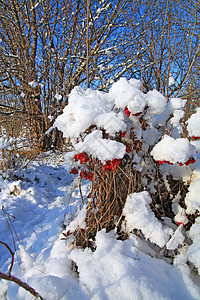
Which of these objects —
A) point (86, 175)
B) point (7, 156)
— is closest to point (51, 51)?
point (7, 156)

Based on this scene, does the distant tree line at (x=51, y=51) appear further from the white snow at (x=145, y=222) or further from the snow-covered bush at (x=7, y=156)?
the white snow at (x=145, y=222)

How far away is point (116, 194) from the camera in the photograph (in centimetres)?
151

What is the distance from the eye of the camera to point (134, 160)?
150cm

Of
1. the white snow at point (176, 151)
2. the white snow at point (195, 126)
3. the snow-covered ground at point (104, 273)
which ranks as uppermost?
the white snow at point (195, 126)

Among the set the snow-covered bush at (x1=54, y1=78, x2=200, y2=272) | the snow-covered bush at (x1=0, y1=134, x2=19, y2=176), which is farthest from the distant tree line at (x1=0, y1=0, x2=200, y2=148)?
the snow-covered bush at (x1=54, y1=78, x2=200, y2=272)

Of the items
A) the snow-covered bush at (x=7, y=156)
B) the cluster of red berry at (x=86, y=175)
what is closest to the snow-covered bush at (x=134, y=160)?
the cluster of red berry at (x=86, y=175)

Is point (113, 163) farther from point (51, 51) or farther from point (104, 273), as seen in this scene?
point (51, 51)

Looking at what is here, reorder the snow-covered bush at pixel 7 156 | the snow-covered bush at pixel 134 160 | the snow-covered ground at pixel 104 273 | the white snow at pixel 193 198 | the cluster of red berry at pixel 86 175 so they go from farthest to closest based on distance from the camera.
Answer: the snow-covered bush at pixel 7 156, the cluster of red berry at pixel 86 175, the white snow at pixel 193 198, the snow-covered bush at pixel 134 160, the snow-covered ground at pixel 104 273

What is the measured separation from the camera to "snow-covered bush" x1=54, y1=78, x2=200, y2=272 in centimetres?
120

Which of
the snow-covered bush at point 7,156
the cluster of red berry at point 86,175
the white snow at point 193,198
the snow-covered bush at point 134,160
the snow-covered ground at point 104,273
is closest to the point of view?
the snow-covered ground at point 104,273

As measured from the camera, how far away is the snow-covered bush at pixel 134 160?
1204 mm

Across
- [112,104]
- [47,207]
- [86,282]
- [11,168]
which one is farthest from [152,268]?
[11,168]

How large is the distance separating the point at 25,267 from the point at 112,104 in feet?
5.28

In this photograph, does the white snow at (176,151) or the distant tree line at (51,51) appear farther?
the distant tree line at (51,51)
